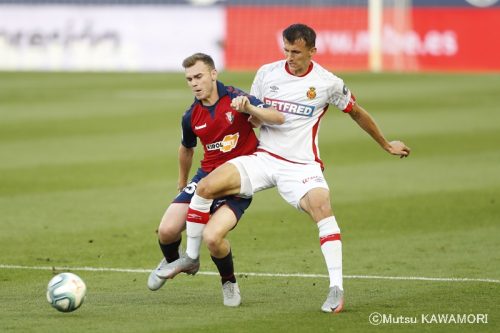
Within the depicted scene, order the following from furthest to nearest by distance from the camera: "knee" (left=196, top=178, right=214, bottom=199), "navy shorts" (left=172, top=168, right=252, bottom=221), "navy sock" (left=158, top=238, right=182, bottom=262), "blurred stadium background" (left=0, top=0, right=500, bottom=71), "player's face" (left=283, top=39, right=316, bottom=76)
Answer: "blurred stadium background" (left=0, top=0, right=500, bottom=71), "navy sock" (left=158, top=238, right=182, bottom=262), "navy shorts" (left=172, top=168, right=252, bottom=221), "player's face" (left=283, top=39, right=316, bottom=76), "knee" (left=196, top=178, right=214, bottom=199)

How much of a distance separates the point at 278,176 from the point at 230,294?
98cm

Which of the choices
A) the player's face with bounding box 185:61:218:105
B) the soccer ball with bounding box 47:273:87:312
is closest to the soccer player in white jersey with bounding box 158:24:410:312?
the player's face with bounding box 185:61:218:105

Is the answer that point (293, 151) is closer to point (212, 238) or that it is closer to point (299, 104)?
point (299, 104)

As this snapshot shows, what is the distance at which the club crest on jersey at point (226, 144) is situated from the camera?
955 cm

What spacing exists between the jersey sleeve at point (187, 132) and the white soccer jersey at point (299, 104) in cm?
58

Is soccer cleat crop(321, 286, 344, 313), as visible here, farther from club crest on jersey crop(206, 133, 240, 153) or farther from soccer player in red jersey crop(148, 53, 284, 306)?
club crest on jersey crop(206, 133, 240, 153)

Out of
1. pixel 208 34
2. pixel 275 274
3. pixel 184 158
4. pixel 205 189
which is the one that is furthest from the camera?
pixel 208 34

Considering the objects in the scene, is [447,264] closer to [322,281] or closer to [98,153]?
[322,281]

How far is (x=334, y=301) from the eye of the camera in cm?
891

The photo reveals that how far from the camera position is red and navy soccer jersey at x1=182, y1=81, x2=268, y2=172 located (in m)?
9.46

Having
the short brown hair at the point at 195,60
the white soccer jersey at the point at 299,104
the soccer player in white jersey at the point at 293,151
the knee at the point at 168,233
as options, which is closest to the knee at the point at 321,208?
the soccer player in white jersey at the point at 293,151

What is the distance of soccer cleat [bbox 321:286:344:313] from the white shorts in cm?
77

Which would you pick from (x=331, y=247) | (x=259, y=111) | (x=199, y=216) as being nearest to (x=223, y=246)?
(x=199, y=216)

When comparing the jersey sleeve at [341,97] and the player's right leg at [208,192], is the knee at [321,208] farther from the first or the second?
the jersey sleeve at [341,97]
